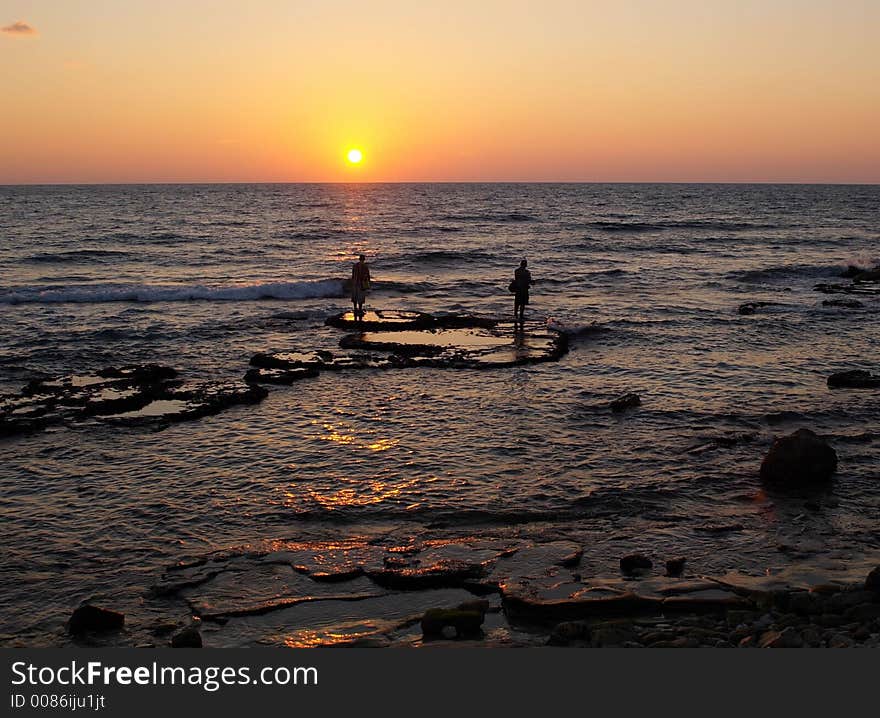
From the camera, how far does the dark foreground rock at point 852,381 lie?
17.1m

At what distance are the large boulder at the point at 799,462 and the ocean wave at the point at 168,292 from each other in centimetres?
2397

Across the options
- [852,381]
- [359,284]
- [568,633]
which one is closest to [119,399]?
[359,284]

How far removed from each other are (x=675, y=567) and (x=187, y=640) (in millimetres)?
5178

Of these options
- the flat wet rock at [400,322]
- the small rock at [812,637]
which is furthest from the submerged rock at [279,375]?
the small rock at [812,637]

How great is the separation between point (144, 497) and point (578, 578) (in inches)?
246

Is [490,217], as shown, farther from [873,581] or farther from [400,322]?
[873,581]

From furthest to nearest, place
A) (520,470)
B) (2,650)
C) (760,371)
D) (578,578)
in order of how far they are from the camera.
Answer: (760,371), (520,470), (578,578), (2,650)

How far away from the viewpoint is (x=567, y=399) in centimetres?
1619

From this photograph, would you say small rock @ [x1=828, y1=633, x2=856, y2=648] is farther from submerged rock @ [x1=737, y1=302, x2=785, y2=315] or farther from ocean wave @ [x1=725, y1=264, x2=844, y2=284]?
ocean wave @ [x1=725, y1=264, x2=844, y2=284]

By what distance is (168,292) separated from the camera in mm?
32688

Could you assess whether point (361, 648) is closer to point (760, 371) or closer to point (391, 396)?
point (391, 396)

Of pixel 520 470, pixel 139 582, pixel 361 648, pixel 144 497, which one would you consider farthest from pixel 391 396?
pixel 361 648

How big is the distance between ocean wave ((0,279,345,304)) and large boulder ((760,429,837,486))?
2397 cm

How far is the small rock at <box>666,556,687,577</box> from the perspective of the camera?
8.68m
